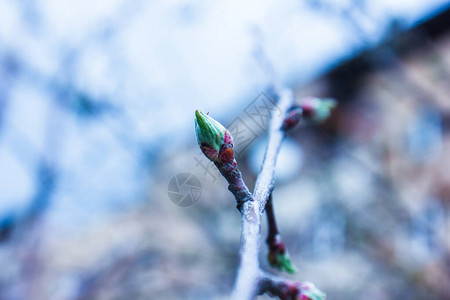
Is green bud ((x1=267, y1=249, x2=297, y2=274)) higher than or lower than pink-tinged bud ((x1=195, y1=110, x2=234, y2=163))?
lower

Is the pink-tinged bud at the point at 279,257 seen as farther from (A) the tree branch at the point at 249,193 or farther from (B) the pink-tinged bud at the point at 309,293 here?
(B) the pink-tinged bud at the point at 309,293

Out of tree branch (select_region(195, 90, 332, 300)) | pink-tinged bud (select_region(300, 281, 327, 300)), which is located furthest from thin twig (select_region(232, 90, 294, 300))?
pink-tinged bud (select_region(300, 281, 327, 300))

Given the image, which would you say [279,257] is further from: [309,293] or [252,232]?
[252,232]

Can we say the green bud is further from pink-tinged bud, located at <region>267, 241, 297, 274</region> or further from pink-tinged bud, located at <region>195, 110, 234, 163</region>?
pink-tinged bud, located at <region>195, 110, 234, 163</region>

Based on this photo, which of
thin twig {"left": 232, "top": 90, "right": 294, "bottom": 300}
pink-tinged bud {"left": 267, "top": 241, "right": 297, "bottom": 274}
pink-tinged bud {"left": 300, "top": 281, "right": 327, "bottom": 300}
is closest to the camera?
thin twig {"left": 232, "top": 90, "right": 294, "bottom": 300}

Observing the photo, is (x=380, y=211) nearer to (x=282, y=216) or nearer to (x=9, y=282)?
(x=282, y=216)

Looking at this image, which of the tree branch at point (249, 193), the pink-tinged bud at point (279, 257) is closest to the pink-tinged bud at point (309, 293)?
the tree branch at point (249, 193)

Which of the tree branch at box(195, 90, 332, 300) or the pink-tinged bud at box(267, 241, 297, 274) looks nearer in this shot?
the tree branch at box(195, 90, 332, 300)

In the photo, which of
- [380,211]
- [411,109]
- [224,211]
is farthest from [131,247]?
[411,109]
